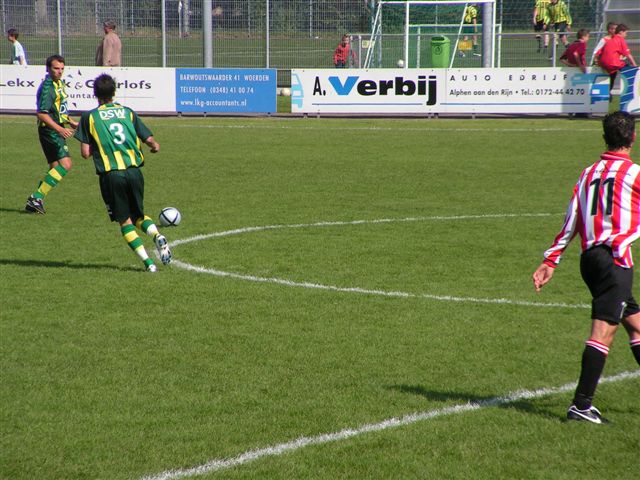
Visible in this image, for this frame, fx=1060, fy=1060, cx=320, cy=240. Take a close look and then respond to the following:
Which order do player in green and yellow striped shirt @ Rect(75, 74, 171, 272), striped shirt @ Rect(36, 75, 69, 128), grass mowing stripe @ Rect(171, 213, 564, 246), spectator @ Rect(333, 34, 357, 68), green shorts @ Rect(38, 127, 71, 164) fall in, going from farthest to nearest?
spectator @ Rect(333, 34, 357, 68), green shorts @ Rect(38, 127, 71, 164), striped shirt @ Rect(36, 75, 69, 128), grass mowing stripe @ Rect(171, 213, 564, 246), player in green and yellow striped shirt @ Rect(75, 74, 171, 272)

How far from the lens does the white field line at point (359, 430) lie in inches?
204

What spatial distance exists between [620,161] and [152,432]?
9.65ft

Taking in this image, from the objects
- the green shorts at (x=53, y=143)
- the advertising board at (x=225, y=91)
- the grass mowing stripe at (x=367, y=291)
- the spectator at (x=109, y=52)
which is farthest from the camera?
the advertising board at (x=225, y=91)

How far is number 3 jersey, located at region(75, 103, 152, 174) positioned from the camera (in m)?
9.88

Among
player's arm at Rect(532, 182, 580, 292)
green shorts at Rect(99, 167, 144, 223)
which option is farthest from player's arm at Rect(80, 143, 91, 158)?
player's arm at Rect(532, 182, 580, 292)

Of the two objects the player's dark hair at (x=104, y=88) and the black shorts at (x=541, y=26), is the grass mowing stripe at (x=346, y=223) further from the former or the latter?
the black shorts at (x=541, y=26)

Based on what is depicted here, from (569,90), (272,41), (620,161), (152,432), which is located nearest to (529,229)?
(620,161)

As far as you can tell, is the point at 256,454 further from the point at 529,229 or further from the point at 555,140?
the point at 555,140

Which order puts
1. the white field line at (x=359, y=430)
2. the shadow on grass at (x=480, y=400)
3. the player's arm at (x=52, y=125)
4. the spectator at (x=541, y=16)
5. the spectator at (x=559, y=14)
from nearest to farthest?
the white field line at (x=359, y=430) < the shadow on grass at (x=480, y=400) < the player's arm at (x=52, y=125) < the spectator at (x=559, y=14) < the spectator at (x=541, y=16)

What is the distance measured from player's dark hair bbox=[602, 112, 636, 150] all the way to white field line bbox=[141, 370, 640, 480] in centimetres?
159

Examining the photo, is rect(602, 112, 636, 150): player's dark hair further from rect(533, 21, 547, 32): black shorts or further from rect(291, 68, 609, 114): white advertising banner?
rect(533, 21, 547, 32): black shorts

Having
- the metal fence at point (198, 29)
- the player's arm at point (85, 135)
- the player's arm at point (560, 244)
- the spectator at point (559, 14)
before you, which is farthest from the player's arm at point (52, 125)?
the spectator at point (559, 14)

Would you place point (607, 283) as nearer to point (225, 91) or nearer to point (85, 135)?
point (85, 135)

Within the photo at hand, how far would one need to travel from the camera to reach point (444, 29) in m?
36.3
